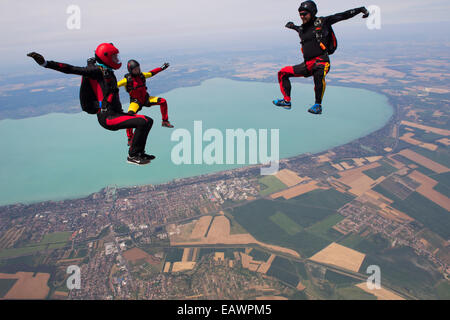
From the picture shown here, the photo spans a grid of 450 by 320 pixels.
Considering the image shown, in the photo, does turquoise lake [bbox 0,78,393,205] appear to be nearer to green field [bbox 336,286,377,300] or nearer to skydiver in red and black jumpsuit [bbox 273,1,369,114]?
green field [bbox 336,286,377,300]

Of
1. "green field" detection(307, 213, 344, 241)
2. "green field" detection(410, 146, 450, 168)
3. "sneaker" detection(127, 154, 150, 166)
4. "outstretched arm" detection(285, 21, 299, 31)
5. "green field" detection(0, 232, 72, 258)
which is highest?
"outstretched arm" detection(285, 21, 299, 31)

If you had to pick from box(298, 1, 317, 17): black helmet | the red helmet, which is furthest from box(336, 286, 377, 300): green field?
the red helmet

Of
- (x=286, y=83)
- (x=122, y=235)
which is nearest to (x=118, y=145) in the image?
(x=122, y=235)

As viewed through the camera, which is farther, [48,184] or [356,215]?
[48,184]

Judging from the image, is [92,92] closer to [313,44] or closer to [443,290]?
[313,44]

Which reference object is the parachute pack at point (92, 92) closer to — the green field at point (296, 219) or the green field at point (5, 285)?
the green field at point (296, 219)
